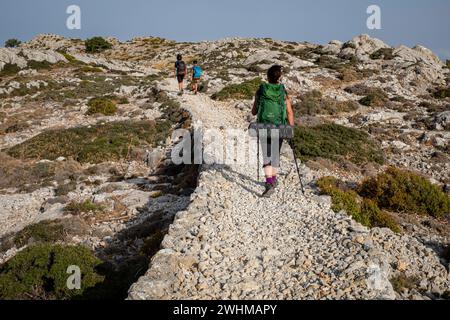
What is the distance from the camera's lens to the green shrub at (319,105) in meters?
24.4

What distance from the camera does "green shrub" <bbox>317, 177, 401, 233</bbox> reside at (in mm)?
9930

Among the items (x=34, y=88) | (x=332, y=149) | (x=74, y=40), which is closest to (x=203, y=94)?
(x=332, y=149)

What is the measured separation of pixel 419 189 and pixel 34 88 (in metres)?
34.6

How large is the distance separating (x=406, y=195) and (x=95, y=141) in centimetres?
1616

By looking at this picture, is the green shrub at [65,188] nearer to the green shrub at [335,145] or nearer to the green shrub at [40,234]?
the green shrub at [40,234]

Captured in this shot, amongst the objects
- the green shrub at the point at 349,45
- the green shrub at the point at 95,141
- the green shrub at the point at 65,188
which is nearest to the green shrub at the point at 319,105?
the green shrub at the point at 95,141

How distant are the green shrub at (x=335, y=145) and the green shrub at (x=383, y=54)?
27.0 metres

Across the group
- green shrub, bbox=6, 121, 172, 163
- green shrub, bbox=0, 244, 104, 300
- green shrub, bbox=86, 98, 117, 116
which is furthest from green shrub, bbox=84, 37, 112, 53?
green shrub, bbox=0, 244, 104, 300

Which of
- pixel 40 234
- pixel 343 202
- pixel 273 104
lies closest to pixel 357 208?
pixel 343 202

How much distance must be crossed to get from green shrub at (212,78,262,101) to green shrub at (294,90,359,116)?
12.8 ft

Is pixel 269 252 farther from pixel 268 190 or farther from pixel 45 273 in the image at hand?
pixel 45 273

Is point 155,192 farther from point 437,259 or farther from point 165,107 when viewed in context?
point 165,107

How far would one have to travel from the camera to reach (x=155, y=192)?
46.4 ft

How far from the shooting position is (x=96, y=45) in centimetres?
8725
